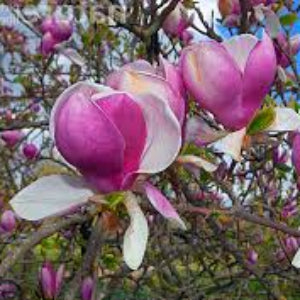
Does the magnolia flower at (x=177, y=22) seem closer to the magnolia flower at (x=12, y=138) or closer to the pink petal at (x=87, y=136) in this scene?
the magnolia flower at (x=12, y=138)

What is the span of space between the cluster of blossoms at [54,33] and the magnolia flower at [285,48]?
0.75m

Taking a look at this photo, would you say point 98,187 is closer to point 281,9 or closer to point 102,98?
point 102,98

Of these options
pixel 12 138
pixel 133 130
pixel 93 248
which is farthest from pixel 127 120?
pixel 12 138

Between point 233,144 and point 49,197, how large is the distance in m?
0.19

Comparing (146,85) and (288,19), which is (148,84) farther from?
(288,19)

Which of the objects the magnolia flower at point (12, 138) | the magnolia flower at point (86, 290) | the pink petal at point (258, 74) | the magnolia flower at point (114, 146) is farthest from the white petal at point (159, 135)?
the magnolia flower at point (12, 138)

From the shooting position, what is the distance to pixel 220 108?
2.76 ft

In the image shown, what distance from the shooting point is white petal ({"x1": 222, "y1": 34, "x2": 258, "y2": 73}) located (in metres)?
0.84

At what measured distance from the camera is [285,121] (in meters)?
0.87

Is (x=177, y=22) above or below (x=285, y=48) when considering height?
below

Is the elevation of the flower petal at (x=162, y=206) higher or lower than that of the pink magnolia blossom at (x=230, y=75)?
lower

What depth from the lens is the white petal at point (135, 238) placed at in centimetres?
73

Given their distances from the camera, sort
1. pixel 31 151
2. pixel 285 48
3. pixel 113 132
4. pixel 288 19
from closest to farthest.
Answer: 1. pixel 113 132
2. pixel 285 48
3. pixel 288 19
4. pixel 31 151

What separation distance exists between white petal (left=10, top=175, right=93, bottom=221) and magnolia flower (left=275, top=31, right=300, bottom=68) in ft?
2.62
